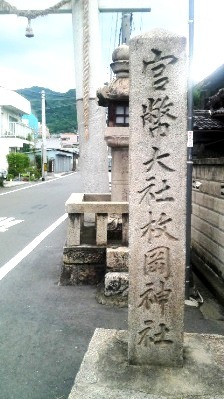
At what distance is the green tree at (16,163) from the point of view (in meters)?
36.6

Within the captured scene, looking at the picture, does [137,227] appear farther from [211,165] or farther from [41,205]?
[41,205]

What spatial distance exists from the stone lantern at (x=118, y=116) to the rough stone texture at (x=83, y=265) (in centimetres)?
140

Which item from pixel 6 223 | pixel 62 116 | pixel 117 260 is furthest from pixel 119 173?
pixel 62 116

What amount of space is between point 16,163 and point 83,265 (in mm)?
31948

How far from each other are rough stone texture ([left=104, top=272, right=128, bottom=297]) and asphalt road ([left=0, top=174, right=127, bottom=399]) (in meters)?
0.35

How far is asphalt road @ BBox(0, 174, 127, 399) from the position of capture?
3.81 metres

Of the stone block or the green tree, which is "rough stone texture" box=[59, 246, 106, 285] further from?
the green tree

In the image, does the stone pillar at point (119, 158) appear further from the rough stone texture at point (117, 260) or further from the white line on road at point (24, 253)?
the white line on road at point (24, 253)

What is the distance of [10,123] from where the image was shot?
45.9 m

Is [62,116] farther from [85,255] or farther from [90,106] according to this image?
[85,255]

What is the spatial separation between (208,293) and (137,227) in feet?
13.3

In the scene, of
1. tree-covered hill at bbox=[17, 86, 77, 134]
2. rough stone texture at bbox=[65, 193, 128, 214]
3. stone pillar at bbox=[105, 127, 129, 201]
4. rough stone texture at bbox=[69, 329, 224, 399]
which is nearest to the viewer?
rough stone texture at bbox=[69, 329, 224, 399]

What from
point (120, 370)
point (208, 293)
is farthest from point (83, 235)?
point (120, 370)

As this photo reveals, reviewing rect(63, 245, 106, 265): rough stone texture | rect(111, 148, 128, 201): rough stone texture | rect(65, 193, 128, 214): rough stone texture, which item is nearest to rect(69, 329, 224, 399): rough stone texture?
rect(63, 245, 106, 265): rough stone texture
